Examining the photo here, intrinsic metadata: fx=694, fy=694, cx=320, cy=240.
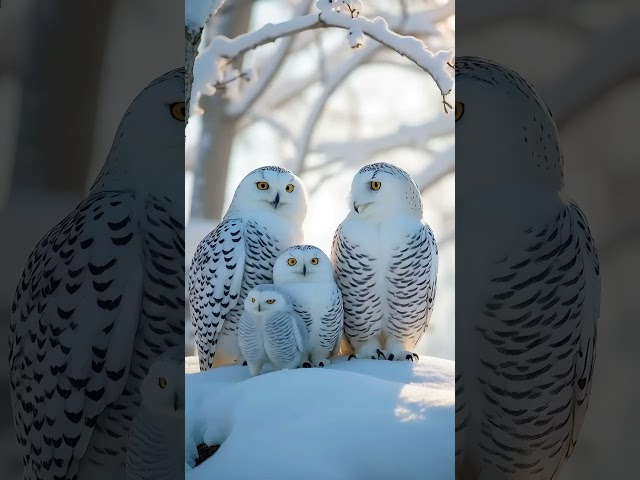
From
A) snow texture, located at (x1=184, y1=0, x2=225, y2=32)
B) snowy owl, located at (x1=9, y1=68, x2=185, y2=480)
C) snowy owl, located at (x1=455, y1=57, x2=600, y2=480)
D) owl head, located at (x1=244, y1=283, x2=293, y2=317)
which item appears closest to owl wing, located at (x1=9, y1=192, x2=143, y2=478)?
snowy owl, located at (x1=9, y1=68, x2=185, y2=480)

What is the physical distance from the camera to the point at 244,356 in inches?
67.3

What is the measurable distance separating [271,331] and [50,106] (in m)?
0.71

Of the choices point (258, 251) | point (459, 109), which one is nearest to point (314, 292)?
point (258, 251)

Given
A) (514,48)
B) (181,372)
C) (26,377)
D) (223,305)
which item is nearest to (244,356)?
(223,305)

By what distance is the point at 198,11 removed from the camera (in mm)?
1907

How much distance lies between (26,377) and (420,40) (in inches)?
52.7

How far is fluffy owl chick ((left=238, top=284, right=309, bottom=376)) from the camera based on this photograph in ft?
5.34

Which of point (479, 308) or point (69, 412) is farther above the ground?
point (479, 308)

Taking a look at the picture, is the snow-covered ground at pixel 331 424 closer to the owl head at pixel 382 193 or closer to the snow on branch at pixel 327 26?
the owl head at pixel 382 193

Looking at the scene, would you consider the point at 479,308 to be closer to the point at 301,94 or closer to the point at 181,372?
the point at 181,372

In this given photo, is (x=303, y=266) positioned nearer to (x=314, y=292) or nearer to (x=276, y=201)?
(x=314, y=292)

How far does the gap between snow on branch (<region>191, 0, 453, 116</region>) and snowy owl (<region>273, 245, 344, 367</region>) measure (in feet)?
1.96

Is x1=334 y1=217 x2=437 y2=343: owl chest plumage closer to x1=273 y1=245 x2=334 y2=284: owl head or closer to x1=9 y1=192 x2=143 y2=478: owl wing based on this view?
x1=273 y1=245 x2=334 y2=284: owl head

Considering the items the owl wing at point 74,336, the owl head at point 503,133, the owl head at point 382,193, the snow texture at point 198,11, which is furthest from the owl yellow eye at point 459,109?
the snow texture at point 198,11
